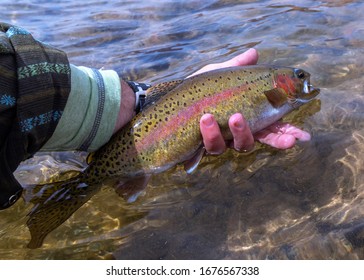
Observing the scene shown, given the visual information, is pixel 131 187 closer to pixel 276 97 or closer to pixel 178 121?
pixel 178 121

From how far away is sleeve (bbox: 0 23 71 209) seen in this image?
6.98ft

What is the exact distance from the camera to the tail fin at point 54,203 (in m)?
2.52

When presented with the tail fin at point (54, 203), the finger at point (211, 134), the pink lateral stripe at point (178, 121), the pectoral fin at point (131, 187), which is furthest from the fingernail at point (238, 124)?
the tail fin at point (54, 203)

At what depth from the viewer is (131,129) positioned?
9.64 ft

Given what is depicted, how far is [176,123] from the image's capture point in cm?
293

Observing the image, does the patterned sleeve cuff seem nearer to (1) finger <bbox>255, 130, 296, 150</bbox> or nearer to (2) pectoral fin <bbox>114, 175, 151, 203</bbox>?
(2) pectoral fin <bbox>114, 175, 151, 203</bbox>

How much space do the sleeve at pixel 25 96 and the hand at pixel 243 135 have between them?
3.24 ft

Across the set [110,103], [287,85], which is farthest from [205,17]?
[110,103]

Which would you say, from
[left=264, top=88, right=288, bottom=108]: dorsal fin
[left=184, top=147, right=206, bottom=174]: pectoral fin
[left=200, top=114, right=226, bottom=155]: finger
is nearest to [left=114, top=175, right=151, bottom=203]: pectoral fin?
[left=184, top=147, right=206, bottom=174]: pectoral fin

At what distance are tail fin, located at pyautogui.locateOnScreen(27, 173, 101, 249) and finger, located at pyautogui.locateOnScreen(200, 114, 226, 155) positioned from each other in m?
0.86

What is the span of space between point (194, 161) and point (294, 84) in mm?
1037
